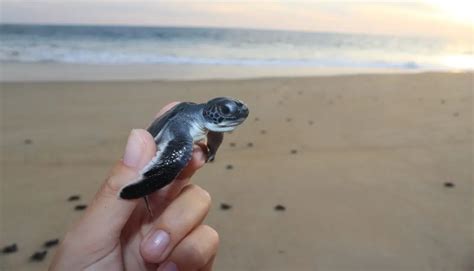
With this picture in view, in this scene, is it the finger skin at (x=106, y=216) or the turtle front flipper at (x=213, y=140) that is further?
the turtle front flipper at (x=213, y=140)

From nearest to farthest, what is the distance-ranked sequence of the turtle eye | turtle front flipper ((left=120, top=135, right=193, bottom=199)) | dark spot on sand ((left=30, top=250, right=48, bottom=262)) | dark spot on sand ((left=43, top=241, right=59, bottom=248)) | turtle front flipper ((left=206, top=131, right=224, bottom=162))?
turtle front flipper ((left=120, top=135, right=193, bottom=199)) → the turtle eye → turtle front flipper ((left=206, top=131, right=224, bottom=162)) → dark spot on sand ((left=30, top=250, right=48, bottom=262)) → dark spot on sand ((left=43, top=241, right=59, bottom=248))

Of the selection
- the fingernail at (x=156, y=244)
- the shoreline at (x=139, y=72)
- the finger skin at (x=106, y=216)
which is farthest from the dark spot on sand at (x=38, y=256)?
the shoreline at (x=139, y=72)

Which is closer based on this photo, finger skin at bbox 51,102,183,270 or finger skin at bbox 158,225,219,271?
finger skin at bbox 51,102,183,270

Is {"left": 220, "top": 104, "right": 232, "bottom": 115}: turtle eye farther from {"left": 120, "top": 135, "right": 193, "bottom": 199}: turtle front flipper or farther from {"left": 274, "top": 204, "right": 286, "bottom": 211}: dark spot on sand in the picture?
{"left": 274, "top": 204, "right": 286, "bottom": 211}: dark spot on sand

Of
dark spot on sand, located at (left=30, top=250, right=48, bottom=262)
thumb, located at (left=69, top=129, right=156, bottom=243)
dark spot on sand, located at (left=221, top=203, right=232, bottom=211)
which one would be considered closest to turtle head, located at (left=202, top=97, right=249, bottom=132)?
thumb, located at (left=69, top=129, right=156, bottom=243)

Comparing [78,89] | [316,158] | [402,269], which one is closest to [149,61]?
[78,89]

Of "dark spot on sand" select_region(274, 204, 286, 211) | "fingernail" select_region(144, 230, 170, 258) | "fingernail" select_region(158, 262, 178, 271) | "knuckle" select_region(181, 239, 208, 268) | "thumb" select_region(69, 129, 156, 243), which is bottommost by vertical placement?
"dark spot on sand" select_region(274, 204, 286, 211)

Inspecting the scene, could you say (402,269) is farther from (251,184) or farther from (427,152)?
(427,152)

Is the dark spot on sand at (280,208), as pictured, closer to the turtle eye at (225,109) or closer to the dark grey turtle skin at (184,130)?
the dark grey turtle skin at (184,130)
